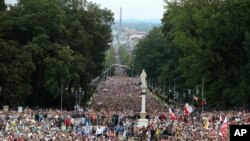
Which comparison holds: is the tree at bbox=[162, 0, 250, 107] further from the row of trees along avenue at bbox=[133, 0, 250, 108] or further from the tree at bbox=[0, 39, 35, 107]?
the tree at bbox=[0, 39, 35, 107]

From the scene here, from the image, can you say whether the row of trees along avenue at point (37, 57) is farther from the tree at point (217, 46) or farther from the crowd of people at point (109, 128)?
the crowd of people at point (109, 128)

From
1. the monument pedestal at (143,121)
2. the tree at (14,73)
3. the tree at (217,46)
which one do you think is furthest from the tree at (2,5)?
the monument pedestal at (143,121)

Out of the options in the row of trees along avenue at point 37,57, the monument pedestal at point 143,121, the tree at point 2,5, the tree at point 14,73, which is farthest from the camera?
the tree at point 2,5

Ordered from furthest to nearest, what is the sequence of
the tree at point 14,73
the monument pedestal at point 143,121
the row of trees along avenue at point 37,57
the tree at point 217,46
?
the tree at point 217,46 < the row of trees along avenue at point 37,57 < the tree at point 14,73 < the monument pedestal at point 143,121

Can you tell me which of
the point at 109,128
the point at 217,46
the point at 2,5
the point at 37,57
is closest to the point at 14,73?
the point at 37,57

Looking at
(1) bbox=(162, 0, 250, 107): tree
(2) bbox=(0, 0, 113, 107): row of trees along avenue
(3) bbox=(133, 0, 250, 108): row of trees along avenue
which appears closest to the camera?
Result: (2) bbox=(0, 0, 113, 107): row of trees along avenue

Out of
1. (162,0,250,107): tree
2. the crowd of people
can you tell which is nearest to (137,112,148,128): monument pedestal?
the crowd of people

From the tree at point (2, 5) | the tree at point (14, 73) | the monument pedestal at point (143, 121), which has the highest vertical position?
the tree at point (2, 5)

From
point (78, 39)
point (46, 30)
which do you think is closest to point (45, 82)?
point (46, 30)

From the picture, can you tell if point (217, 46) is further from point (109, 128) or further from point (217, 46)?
point (109, 128)

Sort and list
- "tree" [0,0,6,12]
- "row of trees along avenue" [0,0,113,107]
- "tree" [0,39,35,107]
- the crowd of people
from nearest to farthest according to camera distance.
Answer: the crowd of people, "tree" [0,39,35,107], "row of trees along avenue" [0,0,113,107], "tree" [0,0,6,12]
